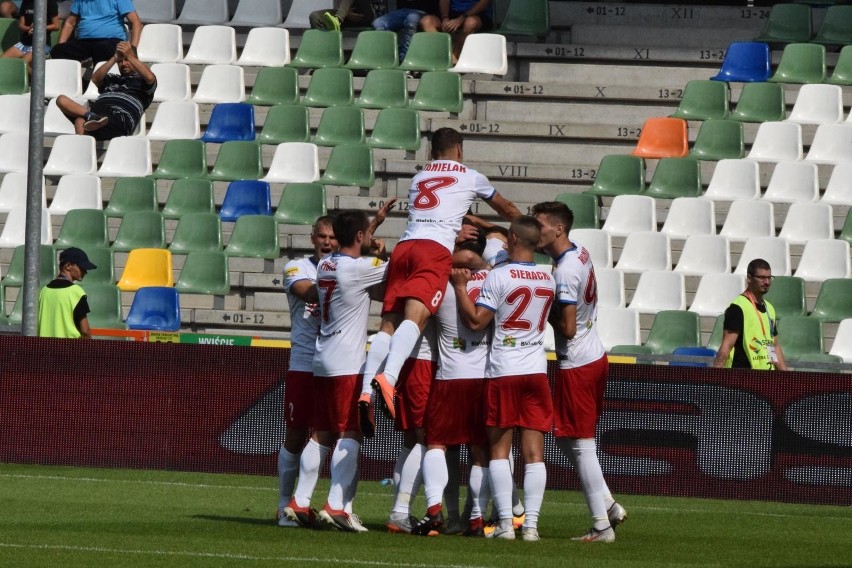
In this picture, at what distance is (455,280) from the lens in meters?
9.47

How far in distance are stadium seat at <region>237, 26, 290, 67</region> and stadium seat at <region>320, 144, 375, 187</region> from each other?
263 cm

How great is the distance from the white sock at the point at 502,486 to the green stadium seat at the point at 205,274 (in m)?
8.47

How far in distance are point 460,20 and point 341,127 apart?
2.20 metres

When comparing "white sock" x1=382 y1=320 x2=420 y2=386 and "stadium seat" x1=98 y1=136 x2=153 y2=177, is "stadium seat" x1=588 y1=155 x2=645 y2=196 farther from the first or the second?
"white sock" x1=382 y1=320 x2=420 y2=386

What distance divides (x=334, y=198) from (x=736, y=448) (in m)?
6.77

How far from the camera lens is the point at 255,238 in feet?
57.7

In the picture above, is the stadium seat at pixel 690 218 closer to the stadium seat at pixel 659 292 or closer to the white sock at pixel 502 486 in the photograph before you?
the stadium seat at pixel 659 292

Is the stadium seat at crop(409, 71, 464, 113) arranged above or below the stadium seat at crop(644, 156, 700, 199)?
above

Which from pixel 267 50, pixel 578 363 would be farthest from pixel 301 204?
pixel 578 363

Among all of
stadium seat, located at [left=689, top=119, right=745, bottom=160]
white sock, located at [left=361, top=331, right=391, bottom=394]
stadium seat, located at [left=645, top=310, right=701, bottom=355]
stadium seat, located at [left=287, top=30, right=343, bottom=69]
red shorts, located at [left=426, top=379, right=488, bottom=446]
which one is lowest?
red shorts, located at [left=426, top=379, right=488, bottom=446]

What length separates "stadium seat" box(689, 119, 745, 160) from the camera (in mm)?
18109

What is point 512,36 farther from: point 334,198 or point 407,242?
point 407,242

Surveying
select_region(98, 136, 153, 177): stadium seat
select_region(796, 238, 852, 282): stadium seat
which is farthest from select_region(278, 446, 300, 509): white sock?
select_region(98, 136, 153, 177): stadium seat

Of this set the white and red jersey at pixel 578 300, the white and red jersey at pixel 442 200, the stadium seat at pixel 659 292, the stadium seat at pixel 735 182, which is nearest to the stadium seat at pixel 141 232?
the stadium seat at pixel 659 292
